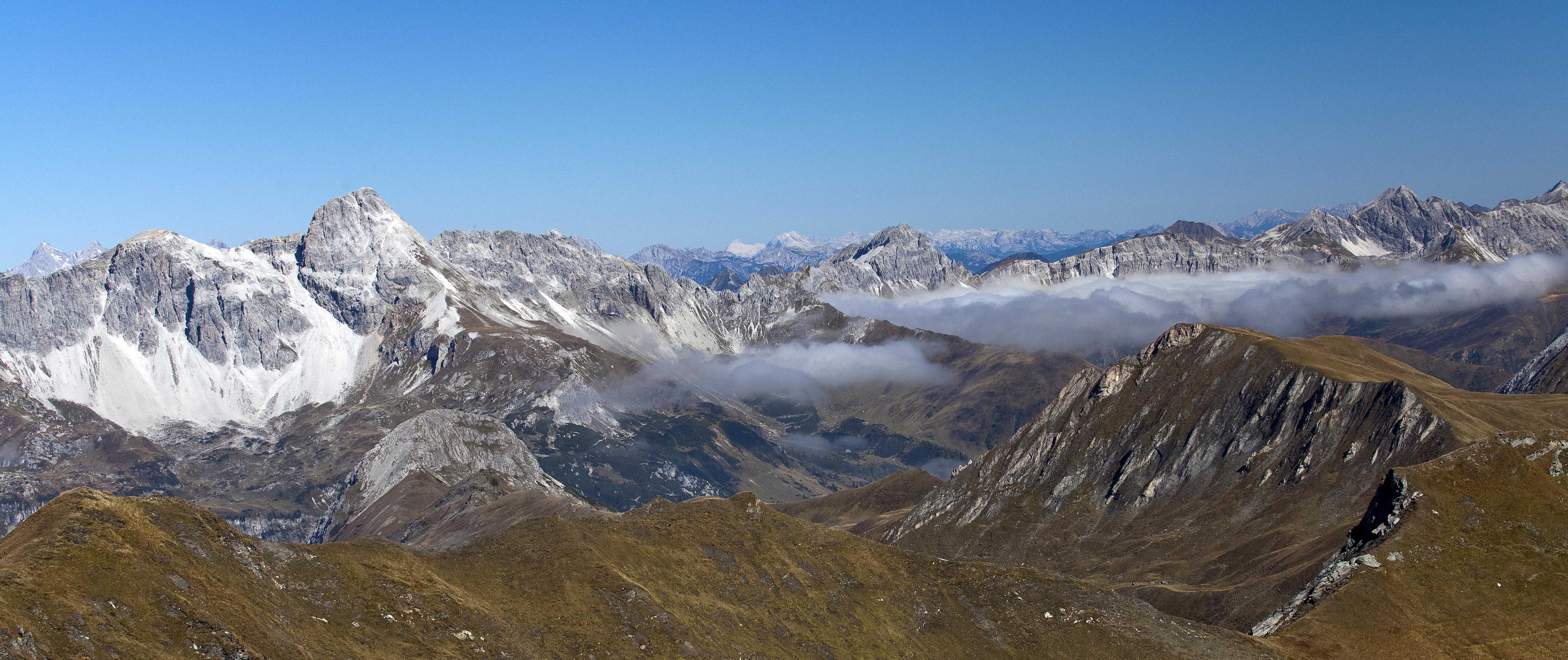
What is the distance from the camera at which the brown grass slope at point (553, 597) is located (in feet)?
304

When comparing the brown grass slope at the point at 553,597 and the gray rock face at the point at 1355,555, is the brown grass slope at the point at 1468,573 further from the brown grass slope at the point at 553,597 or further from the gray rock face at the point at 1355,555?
the brown grass slope at the point at 553,597

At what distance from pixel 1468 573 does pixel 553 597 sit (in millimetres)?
127527

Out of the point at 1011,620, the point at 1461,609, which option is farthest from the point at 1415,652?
the point at 1011,620

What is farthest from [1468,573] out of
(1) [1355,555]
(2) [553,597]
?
(2) [553,597]

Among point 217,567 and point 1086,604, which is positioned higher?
point 217,567

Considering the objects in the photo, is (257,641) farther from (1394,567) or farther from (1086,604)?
(1394,567)

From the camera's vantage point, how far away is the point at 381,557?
128 metres

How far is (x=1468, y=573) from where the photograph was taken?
150 m

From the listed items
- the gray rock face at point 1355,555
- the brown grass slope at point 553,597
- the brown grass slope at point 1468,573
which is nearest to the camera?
the brown grass slope at point 553,597

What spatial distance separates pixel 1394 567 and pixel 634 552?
11030 cm

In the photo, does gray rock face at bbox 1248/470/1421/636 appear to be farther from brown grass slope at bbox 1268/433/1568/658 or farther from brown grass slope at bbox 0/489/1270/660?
brown grass slope at bbox 0/489/1270/660

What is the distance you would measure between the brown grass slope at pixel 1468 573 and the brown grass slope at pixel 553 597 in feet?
63.6

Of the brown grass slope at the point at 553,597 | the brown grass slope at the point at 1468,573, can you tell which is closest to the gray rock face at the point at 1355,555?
the brown grass slope at the point at 1468,573

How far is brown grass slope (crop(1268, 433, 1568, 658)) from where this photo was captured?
139 m
